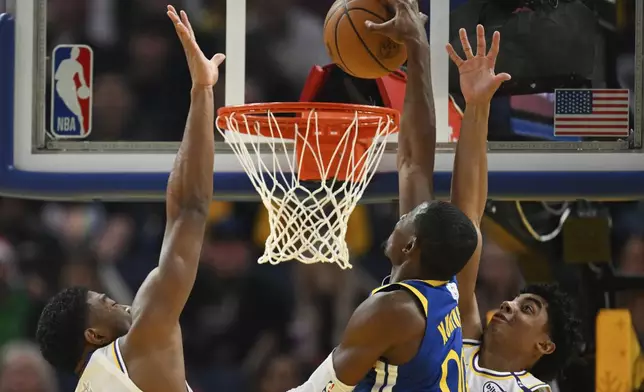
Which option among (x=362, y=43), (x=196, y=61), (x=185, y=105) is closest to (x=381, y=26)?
(x=362, y=43)

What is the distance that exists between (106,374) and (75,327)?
0.21 meters

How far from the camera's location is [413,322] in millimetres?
2350

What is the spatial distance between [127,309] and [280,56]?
6.21 feet

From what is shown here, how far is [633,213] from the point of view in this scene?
5242 mm

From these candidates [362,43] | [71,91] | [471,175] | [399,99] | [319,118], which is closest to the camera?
[471,175]

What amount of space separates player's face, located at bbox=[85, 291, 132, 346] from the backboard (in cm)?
143

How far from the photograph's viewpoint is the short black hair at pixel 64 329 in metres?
2.89

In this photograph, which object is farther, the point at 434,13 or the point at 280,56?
the point at 280,56

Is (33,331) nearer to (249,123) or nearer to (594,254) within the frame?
(249,123)

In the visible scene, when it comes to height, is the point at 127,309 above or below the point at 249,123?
below

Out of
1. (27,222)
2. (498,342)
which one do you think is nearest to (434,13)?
(498,342)

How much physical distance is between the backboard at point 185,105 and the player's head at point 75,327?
4.80 feet

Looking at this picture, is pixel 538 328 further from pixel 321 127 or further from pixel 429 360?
pixel 321 127

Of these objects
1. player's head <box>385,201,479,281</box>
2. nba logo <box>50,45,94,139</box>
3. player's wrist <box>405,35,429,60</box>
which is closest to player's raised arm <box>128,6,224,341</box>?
player's wrist <box>405,35,429,60</box>
